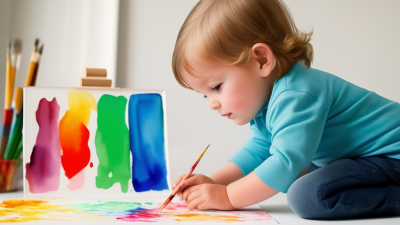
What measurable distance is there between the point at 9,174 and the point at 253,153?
0.69 meters

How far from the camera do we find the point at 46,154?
35.9 inches

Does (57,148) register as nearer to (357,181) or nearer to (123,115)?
(123,115)

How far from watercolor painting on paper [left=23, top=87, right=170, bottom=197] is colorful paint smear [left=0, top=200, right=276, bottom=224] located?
0.09 metres

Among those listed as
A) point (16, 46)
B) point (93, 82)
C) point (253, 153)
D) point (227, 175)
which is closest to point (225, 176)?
point (227, 175)

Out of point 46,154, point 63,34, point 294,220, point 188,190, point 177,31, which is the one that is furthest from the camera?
point 177,31

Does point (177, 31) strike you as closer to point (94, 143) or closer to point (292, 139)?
point (94, 143)

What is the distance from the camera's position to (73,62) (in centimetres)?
149

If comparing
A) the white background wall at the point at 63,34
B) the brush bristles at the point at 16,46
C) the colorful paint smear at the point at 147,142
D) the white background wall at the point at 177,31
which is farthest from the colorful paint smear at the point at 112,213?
the white background wall at the point at 177,31

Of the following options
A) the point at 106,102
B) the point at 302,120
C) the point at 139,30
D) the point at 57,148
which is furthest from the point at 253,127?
the point at 139,30

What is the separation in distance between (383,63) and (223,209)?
124cm

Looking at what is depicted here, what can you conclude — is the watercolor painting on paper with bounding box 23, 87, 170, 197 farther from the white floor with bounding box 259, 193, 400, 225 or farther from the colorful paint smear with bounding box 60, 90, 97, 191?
the white floor with bounding box 259, 193, 400, 225

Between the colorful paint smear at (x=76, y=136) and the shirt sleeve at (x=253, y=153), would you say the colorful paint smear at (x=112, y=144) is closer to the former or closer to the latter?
the colorful paint smear at (x=76, y=136)

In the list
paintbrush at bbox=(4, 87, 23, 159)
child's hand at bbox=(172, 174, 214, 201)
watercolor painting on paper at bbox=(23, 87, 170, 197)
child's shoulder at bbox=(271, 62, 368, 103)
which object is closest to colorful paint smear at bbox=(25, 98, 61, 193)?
watercolor painting on paper at bbox=(23, 87, 170, 197)

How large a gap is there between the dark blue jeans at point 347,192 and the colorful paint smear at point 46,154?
59 cm
